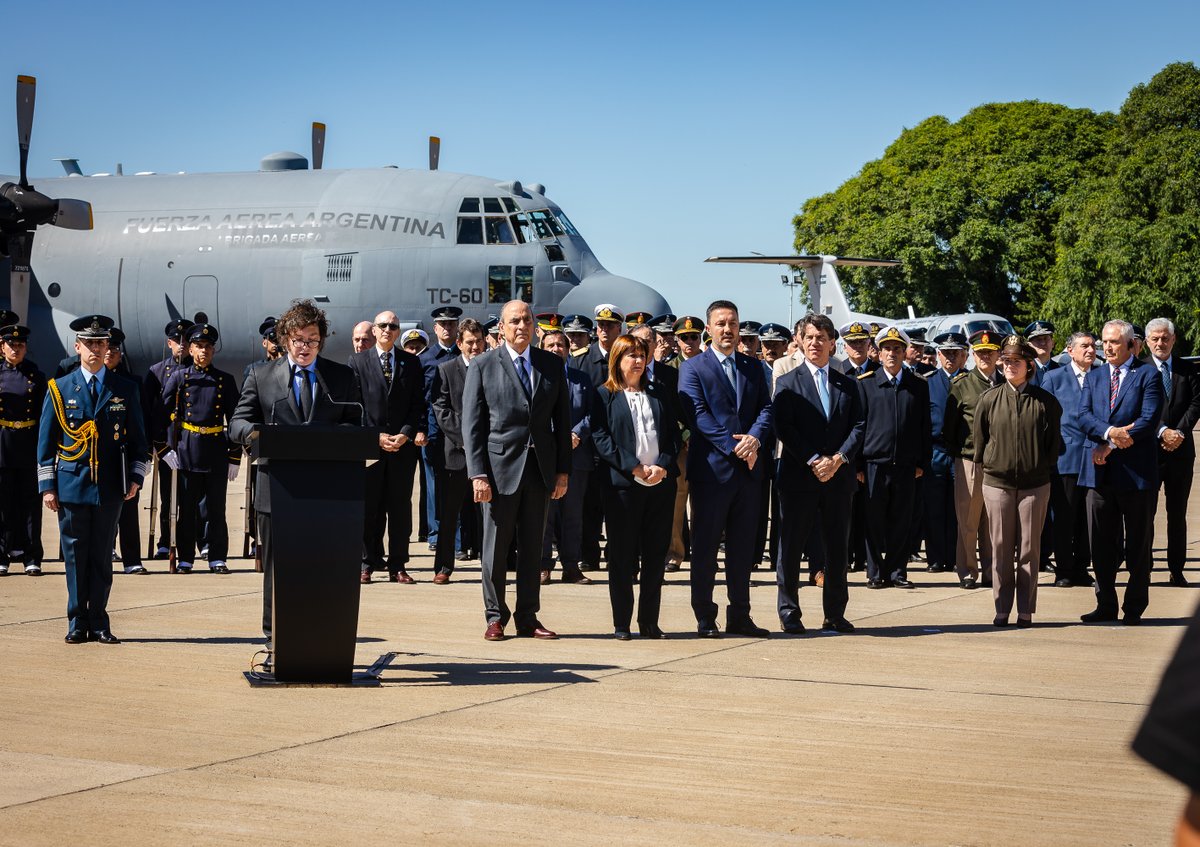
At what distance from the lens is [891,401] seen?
38.8 feet

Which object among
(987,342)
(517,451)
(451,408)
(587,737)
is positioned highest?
(987,342)

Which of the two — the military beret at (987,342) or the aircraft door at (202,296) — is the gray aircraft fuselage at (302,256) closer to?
the aircraft door at (202,296)

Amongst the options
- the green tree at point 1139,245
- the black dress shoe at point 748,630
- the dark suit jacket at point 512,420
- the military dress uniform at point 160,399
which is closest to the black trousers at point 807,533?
the black dress shoe at point 748,630

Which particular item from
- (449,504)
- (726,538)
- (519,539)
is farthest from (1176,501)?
(519,539)

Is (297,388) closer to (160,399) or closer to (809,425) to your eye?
(809,425)

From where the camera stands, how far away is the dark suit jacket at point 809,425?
29.6 feet

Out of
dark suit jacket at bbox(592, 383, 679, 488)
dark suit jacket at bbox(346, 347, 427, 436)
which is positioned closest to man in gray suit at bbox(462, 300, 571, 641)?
dark suit jacket at bbox(592, 383, 679, 488)

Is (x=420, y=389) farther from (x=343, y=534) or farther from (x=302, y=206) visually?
(x=302, y=206)

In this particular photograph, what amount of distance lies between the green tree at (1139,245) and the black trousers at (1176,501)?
32.3 meters

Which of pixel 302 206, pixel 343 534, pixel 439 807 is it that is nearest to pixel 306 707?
pixel 343 534

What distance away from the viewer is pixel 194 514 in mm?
12188

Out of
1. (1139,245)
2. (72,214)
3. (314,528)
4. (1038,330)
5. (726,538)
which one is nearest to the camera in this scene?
(314,528)

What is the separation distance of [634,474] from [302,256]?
51.7 ft

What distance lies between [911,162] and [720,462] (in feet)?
185
